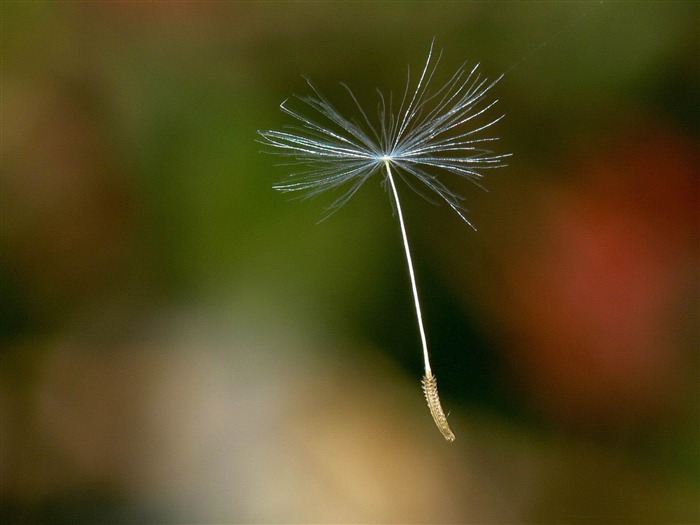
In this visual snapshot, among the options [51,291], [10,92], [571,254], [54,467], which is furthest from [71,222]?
[571,254]

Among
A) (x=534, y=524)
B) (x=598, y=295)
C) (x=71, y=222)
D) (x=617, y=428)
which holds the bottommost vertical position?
(x=534, y=524)

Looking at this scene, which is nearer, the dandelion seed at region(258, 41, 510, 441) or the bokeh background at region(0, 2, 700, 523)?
the dandelion seed at region(258, 41, 510, 441)

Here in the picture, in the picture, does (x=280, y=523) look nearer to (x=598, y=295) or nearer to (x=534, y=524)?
(x=534, y=524)

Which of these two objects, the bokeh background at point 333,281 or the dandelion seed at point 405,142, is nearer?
the dandelion seed at point 405,142

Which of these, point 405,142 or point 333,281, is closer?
point 405,142
